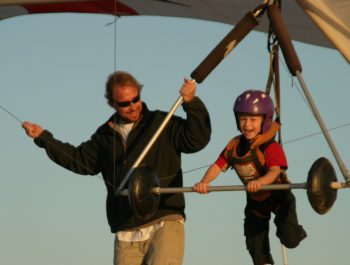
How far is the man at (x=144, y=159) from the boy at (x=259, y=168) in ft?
0.77

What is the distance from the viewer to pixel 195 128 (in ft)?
27.8

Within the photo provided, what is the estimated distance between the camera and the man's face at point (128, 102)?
28.4 feet

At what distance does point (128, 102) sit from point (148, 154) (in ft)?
1.18

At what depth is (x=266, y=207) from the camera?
8.78m

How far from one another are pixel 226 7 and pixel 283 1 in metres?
0.51

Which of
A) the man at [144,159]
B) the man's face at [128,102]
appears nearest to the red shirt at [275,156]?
the man at [144,159]

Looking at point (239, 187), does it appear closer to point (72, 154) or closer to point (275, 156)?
point (275, 156)

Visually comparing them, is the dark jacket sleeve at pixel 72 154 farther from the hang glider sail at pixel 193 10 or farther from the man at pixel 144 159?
the hang glider sail at pixel 193 10

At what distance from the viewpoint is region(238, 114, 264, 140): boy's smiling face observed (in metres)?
8.56

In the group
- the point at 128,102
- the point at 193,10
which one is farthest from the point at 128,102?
the point at 193,10

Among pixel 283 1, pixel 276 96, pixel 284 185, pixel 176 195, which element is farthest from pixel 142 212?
pixel 283 1

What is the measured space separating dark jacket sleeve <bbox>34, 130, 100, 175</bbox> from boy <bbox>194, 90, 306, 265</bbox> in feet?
2.88

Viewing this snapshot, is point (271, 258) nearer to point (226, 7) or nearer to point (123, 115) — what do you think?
point (123, 115)

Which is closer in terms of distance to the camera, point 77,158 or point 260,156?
point 260,156
